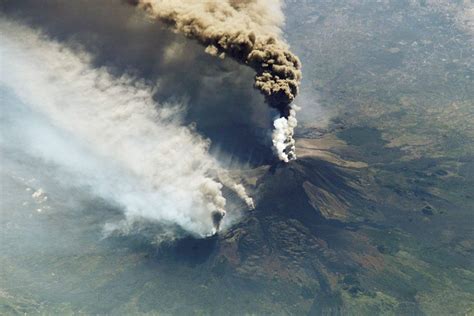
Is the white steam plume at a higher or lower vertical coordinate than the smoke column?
lower

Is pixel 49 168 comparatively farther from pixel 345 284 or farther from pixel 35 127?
pixel 345 284

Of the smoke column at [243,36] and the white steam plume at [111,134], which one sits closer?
the smoke column at [243,36]

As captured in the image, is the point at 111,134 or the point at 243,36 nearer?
the point at 243,36

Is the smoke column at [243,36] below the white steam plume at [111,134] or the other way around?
the other way around

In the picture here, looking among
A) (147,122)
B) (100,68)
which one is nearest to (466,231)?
(147,122)

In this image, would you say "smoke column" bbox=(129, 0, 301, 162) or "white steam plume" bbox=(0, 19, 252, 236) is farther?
"white steam plume" bbox=(0, 19, 252, 236)

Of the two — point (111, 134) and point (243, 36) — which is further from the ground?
point (243, 36)
